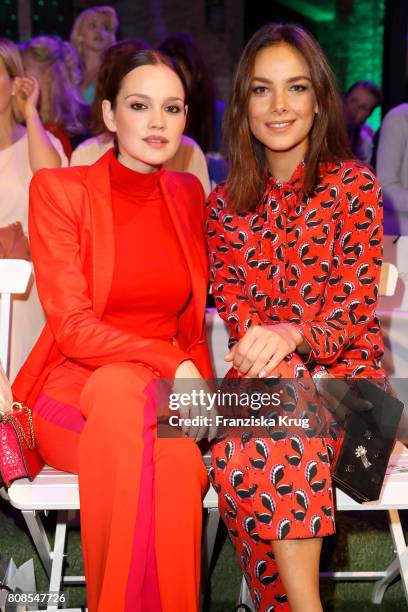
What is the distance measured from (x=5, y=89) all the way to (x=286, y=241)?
2.25 m

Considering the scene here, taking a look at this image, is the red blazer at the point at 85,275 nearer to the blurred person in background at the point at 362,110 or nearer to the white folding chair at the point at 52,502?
the white folding chair at the point at 52,502

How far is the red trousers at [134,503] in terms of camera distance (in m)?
2.05

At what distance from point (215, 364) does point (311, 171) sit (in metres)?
1.27

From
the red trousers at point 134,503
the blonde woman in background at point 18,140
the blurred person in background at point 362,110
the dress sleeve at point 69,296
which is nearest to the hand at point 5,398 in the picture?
the dress sleeve at point 69,296

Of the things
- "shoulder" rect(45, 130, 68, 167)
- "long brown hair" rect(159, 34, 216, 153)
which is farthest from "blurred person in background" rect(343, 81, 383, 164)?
"shoulder" rect(45, 130, 68, 167)

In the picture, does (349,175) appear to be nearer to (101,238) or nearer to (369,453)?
(101,238)

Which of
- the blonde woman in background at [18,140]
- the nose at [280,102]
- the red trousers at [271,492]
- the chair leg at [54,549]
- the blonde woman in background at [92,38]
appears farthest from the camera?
the blonde woman in background at [92,38]

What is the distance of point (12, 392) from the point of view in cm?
250

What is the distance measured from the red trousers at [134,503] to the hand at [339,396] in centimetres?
37

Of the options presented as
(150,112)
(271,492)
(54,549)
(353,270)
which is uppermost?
(150,112)

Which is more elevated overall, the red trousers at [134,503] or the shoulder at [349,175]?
the shoulder at [349,175]

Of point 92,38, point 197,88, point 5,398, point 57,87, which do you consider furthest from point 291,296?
point 92,38

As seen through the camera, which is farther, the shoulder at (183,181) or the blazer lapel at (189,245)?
the shoulder at (183,181)

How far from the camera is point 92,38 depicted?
5141 mm
